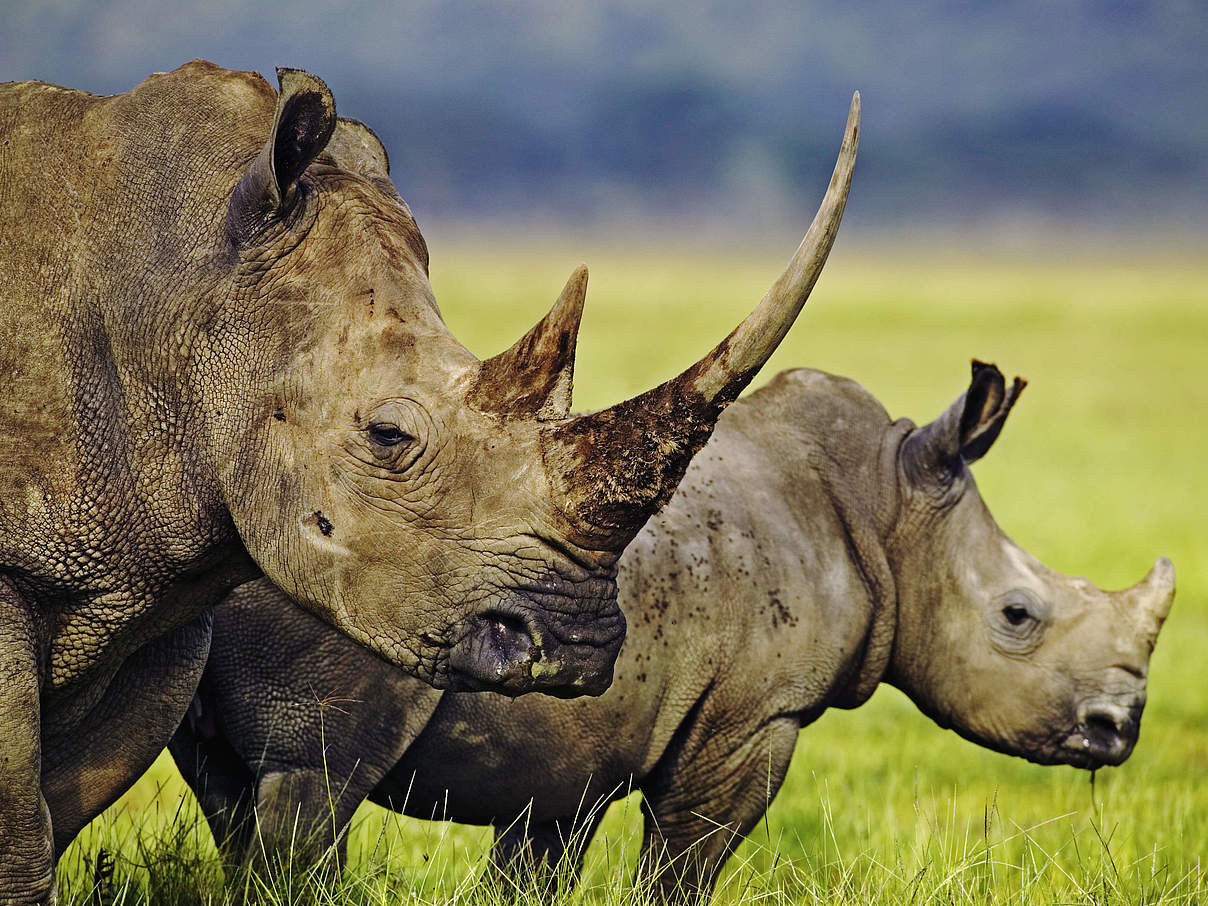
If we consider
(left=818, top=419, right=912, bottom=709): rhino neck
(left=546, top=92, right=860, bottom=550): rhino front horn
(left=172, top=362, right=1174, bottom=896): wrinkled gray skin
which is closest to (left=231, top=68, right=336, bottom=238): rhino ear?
(left=546, top=92, right=860, bottom=550): rhino front horn

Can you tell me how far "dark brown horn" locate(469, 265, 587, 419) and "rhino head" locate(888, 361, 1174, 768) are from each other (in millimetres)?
2730

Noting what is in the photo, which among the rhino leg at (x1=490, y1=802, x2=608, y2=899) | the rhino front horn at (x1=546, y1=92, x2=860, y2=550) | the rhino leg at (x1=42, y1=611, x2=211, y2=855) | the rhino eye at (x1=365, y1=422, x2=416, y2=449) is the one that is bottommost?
the rhino leg at (x1=490, y1=802, x2=608, y2=899)

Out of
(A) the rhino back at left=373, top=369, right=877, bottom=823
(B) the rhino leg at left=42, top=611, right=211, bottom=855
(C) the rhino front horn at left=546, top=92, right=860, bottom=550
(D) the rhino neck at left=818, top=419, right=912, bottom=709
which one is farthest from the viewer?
(D) the rhino neck at left=818, top=419, right=912, bottom=709

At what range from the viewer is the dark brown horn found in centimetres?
342

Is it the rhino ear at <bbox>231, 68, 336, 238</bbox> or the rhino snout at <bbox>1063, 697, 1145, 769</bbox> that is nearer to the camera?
the rhino ear at <bbox>231, 68, 336, 238</bbox>

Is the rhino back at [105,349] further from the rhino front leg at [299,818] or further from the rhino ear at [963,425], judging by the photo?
the rhino ear at [963,425]

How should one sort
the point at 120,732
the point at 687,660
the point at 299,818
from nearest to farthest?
the point at 120,732
the point at 299,818
the point at 687,660

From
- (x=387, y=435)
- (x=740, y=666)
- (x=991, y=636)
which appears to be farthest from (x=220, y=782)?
(x=991, y=636)

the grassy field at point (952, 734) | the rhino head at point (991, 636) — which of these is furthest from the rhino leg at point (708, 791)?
the rhino head at point (991, 636)

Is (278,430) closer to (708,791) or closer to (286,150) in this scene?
(286,150)

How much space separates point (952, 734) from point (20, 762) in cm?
760

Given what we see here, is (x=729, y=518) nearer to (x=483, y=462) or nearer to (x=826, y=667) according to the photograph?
(x=826, y=667)

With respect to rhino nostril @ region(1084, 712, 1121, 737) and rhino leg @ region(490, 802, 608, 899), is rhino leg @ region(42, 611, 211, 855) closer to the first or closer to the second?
rhino leg @ region(490, 802, 608, 899)

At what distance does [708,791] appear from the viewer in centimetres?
528
